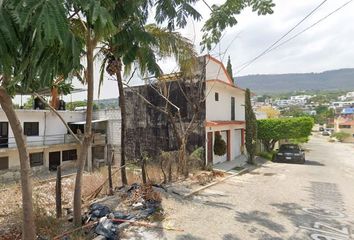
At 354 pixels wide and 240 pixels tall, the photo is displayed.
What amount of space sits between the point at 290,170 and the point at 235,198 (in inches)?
373

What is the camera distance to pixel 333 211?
9.99 m

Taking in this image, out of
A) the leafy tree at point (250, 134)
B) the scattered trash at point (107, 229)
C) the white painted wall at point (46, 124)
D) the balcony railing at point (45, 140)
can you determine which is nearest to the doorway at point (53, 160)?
the balcony railing at point (45, 140)

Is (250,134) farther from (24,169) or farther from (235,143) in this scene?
(24,169)

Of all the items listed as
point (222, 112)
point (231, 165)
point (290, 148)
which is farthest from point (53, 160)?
point (290, 148)

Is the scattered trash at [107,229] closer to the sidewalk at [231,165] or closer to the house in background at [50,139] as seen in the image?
the sidewalk at [231,165]

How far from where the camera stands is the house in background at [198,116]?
60.0 feet

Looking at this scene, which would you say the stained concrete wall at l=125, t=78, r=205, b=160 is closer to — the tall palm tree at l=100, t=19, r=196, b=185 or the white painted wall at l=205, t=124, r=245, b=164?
the white painted wall at l=205, t=124, r=245, b=164

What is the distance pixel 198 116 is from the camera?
721 inches

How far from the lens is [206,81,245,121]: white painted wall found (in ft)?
62.6

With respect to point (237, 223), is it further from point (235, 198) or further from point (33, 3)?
point (33, 3)

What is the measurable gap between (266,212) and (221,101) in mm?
12416

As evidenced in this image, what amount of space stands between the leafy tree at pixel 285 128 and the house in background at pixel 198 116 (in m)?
2.12

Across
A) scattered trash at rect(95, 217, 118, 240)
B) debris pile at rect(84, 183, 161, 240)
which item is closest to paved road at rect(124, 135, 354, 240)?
debris pile at rect(84, 183, 161, 240)

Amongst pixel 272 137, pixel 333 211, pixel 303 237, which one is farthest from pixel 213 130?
pixel 303 237
